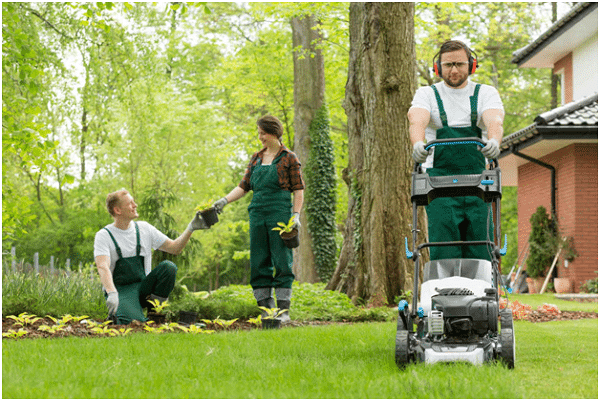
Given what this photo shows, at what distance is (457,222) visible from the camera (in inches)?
164

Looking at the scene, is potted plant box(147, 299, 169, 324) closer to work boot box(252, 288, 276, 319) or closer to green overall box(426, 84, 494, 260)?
work boot box(252, 288, 276, 319)

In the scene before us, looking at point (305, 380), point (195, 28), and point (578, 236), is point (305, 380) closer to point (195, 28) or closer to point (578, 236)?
point (578, 236)

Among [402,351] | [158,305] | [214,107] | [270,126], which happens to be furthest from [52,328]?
[214,107]

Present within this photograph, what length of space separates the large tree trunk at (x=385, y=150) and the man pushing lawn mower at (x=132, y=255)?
3014 mm

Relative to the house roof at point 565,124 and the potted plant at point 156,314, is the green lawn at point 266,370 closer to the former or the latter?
the potted plant at point 156,314

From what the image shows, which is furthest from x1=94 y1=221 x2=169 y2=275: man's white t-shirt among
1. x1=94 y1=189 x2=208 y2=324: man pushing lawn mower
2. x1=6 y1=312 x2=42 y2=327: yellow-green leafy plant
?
x1=6 y1=312 x2=42 y2=327: yellow-green leafy plant

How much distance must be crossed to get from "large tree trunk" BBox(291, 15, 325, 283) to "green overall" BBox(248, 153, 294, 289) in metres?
12.6

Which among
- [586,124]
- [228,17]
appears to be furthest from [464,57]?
[228,17]

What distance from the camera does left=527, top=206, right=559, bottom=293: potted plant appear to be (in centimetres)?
1614

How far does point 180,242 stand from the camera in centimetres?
605

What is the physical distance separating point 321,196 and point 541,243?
19.0 ft

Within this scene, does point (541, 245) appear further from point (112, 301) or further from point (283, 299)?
point (112, 301)

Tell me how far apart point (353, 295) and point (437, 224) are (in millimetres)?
4792

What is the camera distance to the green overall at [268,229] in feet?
20.1
